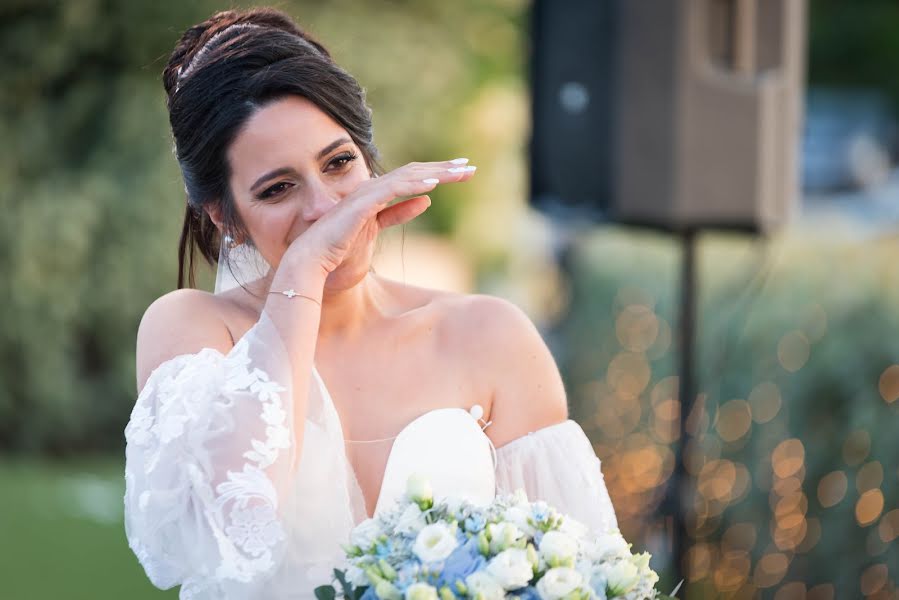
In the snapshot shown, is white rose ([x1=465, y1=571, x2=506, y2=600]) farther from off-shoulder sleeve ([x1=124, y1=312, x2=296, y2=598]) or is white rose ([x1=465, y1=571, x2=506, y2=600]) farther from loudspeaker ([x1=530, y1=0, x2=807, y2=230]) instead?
loudspeaker ([x1=530, y1=0, x2=807, y2=230])

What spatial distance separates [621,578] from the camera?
5.52ft

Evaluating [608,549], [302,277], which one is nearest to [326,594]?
[608,549]

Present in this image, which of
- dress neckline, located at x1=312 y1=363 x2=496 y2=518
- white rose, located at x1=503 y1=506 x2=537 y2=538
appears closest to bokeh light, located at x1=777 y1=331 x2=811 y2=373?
dress neckline, located at x1=312 y1=363 x2=496 y2=518

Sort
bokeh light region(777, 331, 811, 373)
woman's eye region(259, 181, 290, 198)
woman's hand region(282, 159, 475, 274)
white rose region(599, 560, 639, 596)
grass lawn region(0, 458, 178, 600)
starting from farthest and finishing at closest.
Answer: grass lawn region(0, 458, 178, 600), bokeh light region(777, 331, 811, 373), woman's eye region(259, 181, 290, 198), woman's hand region(282, 159, 475, 274), white rose region(599, 560, 639, 596)

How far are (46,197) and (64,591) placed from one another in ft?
10.6

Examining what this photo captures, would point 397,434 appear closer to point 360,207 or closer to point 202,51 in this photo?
point 360,207

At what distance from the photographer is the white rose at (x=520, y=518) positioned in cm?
172

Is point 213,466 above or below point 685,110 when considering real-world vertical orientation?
below

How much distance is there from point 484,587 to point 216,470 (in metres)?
0.63

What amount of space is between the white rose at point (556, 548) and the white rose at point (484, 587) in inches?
3.6

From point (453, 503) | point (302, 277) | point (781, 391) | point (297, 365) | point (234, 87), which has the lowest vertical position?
point (781, 391)

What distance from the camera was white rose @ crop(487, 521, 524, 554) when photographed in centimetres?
166

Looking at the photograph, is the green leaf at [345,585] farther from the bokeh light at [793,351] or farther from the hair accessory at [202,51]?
the bokeh light at [793,351]

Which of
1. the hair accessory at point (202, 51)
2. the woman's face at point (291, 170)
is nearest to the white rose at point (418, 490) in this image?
the woman's face at point (291, 170)
